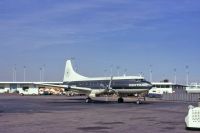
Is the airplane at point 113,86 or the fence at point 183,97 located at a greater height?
the airplane at point 113,86

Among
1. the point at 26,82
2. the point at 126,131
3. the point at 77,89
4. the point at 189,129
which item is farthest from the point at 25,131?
the point at 26,82

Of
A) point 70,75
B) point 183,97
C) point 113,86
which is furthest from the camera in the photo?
point 183,97

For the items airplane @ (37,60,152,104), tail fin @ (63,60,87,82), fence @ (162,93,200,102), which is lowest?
fence @ (162,93,200,102)

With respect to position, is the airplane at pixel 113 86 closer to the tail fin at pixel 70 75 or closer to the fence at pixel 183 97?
the tail fin at pixel 70 75

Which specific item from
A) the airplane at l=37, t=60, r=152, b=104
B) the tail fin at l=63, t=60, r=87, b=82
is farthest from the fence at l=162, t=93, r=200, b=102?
→ the tail fin at l=63, t=60, r=87, b=82

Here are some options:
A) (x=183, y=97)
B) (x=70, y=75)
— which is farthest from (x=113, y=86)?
(x=183, y=97)

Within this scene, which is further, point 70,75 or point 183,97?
point 183,97

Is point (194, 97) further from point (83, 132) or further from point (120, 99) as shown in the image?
point (83, 132)

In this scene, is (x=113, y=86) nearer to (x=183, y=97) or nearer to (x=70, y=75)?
(x=70, y=75)

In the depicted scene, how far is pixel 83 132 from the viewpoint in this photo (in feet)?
57.7

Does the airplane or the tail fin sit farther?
the tail fin

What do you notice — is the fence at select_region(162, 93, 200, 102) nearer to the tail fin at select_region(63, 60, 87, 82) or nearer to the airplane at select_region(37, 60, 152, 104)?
the airplane at select_region(37, 60, 152, 104)

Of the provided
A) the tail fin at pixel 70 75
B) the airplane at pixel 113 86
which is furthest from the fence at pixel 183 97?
the tail fin at pixel 70 75

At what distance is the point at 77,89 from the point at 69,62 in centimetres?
1284
